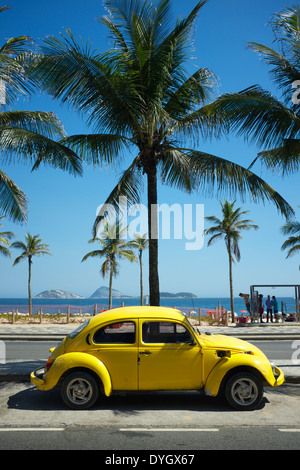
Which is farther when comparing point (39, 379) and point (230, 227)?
point (230, 227)

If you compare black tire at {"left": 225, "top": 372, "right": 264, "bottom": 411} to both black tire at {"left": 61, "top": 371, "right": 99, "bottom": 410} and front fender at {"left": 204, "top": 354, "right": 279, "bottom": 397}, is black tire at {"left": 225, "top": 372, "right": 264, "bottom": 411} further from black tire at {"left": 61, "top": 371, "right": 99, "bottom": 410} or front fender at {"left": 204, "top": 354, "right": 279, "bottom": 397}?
black tire at {"left": 61, "top": 371, "right": 99, "bottom": 410}

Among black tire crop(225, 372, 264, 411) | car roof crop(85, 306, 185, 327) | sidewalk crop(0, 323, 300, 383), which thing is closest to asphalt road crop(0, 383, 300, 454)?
black tire crop(225, 372, 264, 411)

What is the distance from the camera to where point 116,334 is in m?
6.67

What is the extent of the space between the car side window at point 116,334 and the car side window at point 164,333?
21 cm

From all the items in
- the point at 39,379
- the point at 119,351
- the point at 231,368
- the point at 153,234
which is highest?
the point at 153,234

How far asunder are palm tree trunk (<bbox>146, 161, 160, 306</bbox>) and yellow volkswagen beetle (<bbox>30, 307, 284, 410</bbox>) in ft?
11.1

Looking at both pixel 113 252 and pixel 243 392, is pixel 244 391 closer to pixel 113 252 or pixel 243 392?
pixel 243 392

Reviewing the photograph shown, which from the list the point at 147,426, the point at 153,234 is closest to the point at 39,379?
the point at 147,426

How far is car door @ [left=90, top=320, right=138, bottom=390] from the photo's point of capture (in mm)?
6453

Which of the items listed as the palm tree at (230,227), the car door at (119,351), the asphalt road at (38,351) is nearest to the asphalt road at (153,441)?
the car door at (119,351)

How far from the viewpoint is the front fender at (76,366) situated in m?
6.32

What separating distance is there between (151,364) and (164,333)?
20.9 inches
